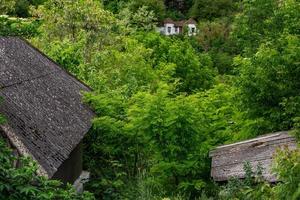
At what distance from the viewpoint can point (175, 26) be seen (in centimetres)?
7394

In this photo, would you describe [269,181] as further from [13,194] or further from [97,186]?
[97,186]

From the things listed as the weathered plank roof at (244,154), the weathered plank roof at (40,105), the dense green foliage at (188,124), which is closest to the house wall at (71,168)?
the dense green foliage at (188,124)

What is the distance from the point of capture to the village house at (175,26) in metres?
69.5

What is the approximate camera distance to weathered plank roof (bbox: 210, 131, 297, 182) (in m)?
10.9

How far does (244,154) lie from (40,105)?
4379 mm

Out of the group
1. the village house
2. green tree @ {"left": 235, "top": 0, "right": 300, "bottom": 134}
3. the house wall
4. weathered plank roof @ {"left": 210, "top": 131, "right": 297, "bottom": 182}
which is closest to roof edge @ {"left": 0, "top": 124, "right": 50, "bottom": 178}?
the house wall

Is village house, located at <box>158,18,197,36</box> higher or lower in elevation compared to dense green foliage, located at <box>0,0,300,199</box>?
lower

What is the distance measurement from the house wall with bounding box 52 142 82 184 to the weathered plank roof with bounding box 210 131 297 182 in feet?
10.6

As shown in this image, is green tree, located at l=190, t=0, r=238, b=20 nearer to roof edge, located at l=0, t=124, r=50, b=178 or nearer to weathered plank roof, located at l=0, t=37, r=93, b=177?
weathered plank roof, located at l=0, t=37, r=93, b=177

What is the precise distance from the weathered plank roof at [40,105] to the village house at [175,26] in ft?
174

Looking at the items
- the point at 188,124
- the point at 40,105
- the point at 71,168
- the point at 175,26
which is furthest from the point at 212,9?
the point at 40,105

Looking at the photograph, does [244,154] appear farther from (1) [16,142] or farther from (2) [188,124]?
(1) [16,142]

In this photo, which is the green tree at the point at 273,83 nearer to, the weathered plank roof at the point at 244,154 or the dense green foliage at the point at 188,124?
the dense green foliage at the point at 188,124

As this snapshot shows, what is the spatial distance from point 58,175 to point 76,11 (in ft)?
50.8
